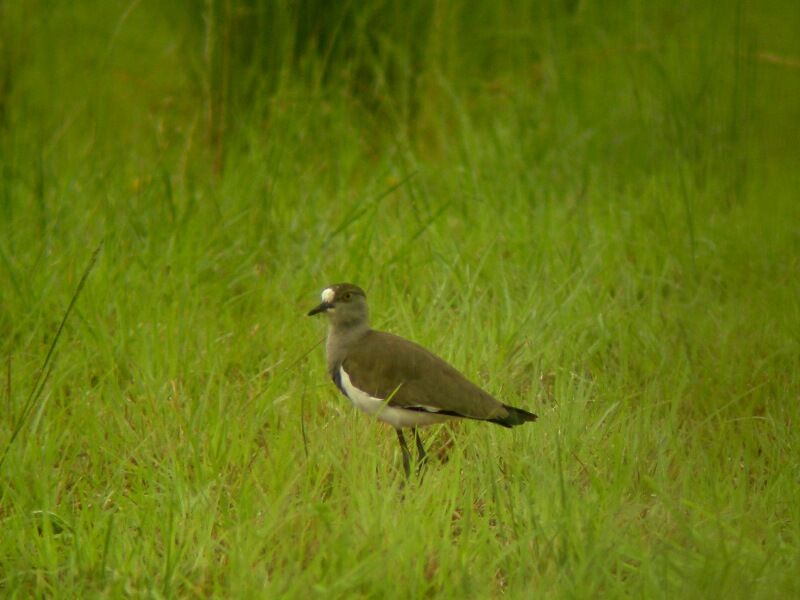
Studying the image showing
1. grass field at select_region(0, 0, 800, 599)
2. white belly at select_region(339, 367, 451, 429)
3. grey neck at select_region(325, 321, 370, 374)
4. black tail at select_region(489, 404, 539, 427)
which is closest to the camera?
grass field at select_region(0, 0, 800, 599)

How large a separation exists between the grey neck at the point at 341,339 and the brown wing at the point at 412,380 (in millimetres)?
76

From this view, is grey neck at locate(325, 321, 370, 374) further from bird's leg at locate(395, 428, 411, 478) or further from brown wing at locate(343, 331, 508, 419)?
bird's leg at locate(395, 428, 411, 478)

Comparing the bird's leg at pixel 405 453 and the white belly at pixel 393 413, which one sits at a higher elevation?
the white belly at pixel 393 413

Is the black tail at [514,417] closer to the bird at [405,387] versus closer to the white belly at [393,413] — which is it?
the bird at [405,387]

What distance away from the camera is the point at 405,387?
3.88 meters

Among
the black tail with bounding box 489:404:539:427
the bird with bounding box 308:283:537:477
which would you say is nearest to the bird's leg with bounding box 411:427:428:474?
the bird with bounding box 308:283:537:477

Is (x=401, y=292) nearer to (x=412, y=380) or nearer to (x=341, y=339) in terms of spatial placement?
(x=341, y=339)

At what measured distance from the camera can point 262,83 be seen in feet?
20.5

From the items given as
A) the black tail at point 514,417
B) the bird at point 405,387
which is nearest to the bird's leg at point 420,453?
the bird at point 405,387

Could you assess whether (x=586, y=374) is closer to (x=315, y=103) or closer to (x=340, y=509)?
(x=340, y=509)

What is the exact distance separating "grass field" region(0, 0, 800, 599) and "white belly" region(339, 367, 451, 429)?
139mm

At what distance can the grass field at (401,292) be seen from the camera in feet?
10.9

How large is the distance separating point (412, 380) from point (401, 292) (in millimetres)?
1350

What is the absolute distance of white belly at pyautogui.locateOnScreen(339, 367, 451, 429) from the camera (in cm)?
389
